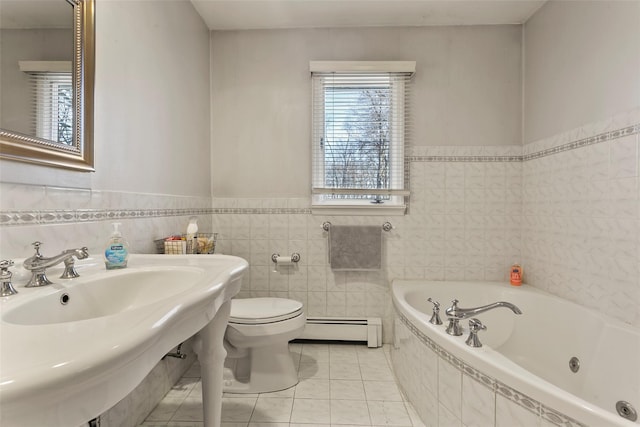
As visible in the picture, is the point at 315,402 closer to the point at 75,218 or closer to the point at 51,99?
the point at 75,218

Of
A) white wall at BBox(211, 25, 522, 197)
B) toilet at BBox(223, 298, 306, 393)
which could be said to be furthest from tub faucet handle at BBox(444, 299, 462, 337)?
white wall at BBox(211, 25, 522, 197)

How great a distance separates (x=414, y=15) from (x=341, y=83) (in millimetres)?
633

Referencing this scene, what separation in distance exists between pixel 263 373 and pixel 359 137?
162 centimetres

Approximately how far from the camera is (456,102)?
2.20m

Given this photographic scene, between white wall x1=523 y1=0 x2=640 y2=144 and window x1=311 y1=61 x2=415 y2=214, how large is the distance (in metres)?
0.81

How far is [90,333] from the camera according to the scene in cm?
46

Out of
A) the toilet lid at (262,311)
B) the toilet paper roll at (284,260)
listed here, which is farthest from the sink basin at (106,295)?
the toilet paper roll at (284,260)

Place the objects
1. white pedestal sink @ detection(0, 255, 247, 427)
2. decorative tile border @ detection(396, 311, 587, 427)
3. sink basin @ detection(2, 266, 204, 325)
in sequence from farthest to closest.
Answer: decorative tile border @ detection(396, 311, 587, 427) → sink basin @ detection(2, 266, 204, 325) → white pedestal sink @ detection(0, 255, 247, 427)

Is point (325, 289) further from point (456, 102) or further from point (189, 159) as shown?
point (456, 102)

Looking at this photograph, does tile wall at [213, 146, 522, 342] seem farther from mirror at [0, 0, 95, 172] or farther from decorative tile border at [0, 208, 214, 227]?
mirror at [0, 0, 95, 172]

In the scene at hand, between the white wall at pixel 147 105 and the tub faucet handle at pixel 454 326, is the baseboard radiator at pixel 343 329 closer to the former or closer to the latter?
the tub faucet handle at pixel 454 326

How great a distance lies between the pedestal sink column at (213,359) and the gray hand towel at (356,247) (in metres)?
1.12

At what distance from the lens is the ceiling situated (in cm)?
197

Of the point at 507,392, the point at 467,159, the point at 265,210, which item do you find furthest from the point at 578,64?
the point at 265,210
